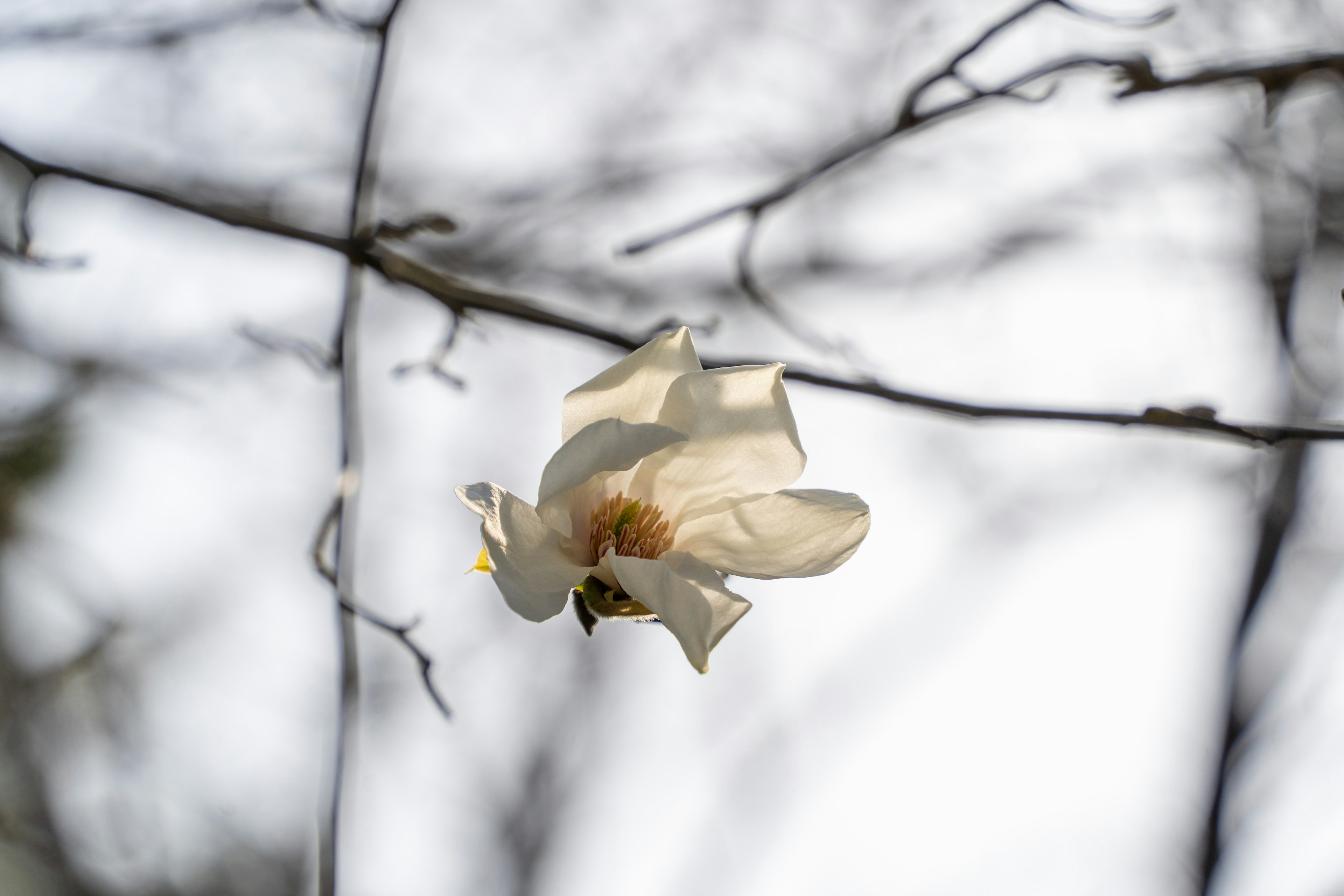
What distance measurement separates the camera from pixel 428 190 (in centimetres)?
275

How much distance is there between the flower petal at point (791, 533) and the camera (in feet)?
2.28

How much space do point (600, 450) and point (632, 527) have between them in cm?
15

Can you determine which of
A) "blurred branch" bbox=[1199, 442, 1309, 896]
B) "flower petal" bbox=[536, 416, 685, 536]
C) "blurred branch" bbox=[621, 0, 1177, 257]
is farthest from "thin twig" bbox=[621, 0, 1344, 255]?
"blurred branch" bbox=[1199, 442, 1309, 896]

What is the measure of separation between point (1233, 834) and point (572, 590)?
3323 mm

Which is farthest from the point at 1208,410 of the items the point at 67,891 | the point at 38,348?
the point at 67,891

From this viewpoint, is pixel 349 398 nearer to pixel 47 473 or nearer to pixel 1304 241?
pixel 47 473

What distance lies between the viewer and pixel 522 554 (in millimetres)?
655

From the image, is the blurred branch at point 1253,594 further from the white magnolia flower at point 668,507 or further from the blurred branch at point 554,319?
the white magnolia flower at point 668,507

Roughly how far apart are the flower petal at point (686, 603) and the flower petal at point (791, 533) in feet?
0.25

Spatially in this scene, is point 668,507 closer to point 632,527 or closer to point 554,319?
point 632,527

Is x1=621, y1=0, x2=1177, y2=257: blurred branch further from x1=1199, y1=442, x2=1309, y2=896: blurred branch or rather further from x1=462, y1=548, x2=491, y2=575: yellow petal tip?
x1=1199, y1=442, x2=1309, y2=896: blurred branch

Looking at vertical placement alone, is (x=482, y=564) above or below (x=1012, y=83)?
below

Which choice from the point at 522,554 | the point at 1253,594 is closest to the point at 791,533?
the point at 522,554

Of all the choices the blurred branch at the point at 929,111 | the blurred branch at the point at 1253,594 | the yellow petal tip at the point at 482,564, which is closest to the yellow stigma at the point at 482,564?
the yellow petal tip at the point at 482,564
